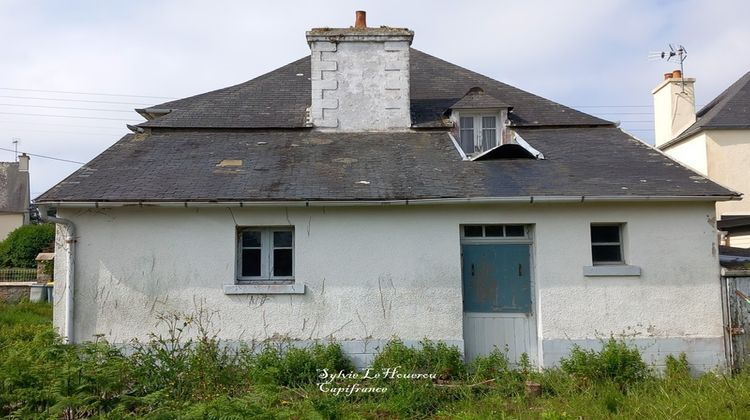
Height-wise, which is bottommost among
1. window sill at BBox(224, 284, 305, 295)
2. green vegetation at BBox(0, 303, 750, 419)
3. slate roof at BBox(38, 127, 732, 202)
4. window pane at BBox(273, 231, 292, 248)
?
green vegetation at BBox(0, 303, 750, 419)

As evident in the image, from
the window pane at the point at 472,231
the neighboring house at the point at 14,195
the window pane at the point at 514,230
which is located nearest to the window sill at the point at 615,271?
the window pane at the point at 514,230

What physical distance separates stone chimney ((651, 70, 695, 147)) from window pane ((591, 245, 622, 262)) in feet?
46.8

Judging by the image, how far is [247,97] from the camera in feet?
40.7

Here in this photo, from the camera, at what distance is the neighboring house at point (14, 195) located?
36.3 metres

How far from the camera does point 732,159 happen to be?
18266 millimetres

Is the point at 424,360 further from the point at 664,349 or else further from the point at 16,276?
the point at 16,276

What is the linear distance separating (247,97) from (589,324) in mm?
8563

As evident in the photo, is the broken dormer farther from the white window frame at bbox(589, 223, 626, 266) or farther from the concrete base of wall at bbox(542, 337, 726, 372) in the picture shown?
the concrete base of wall at bbox(542, 337, 726, 372)

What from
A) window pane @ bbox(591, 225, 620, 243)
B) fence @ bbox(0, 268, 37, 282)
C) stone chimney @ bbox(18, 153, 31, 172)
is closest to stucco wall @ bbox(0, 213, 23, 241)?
stone chimney @ bbox(18, 153, 31, 172)

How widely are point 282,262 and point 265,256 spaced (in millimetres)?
278

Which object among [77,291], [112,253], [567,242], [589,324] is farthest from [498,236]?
[77,291]

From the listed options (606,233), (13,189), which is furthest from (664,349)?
(13,189)

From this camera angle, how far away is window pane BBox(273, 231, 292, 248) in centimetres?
852

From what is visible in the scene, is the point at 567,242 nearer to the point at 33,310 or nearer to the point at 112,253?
the point at 112,253
